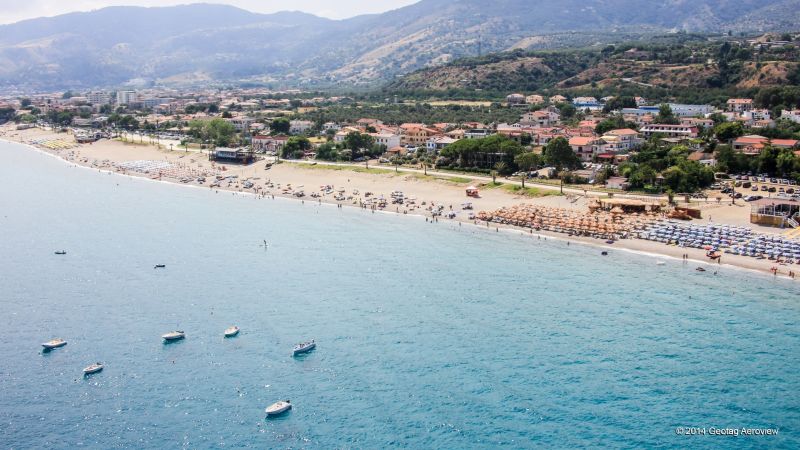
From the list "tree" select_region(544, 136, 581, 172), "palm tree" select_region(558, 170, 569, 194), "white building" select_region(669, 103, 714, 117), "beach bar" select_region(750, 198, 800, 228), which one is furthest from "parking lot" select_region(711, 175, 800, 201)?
"white building" select_region(669, 103, 714, 117)

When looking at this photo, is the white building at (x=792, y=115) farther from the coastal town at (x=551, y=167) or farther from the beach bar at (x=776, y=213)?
the beach bar at (x=776, y=213)

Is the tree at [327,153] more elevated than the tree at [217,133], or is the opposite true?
the tree at [217,133]

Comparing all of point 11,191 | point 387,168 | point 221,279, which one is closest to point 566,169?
point 387,168

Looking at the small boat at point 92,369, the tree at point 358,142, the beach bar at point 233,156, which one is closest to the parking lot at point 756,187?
the tree at point 358,142

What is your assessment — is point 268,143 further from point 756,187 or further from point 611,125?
point 756,187

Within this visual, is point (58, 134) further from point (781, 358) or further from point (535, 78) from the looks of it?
point (781, 358)

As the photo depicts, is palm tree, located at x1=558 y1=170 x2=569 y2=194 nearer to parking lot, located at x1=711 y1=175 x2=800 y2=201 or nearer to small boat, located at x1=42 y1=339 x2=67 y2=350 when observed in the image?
parking lot, located at x1=711 y1=175 x2=800 y2=201

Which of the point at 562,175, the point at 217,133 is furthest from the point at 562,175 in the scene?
the point at 217,133
